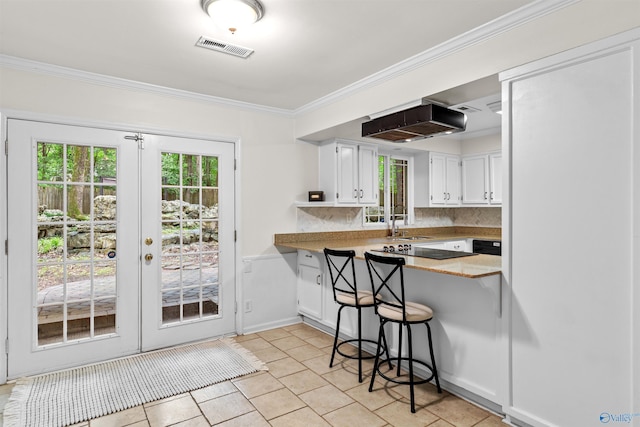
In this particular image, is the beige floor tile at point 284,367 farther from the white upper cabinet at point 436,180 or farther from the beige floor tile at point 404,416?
the white upper cabinet at point 436,180

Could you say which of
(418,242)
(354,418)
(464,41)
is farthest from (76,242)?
(418,242)

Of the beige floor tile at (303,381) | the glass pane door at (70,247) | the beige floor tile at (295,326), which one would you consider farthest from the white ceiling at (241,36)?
the beige floor tile at (295,326)

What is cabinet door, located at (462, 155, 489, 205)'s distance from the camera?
5309mm

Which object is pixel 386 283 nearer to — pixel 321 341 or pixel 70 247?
pixel 321 341

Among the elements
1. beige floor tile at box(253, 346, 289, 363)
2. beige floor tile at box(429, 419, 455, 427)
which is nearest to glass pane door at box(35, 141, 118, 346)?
beige floor tile at box(253, 346, 289, 363)

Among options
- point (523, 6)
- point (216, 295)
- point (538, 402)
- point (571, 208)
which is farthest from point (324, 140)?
point (538, 402)

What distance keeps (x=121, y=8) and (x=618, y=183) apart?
2.85m

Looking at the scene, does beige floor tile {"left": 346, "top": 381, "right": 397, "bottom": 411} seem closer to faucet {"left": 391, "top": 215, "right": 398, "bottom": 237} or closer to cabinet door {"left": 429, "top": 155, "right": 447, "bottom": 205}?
faucet {"left": 391, "top": 215, "right": 398, "bottom": 237}

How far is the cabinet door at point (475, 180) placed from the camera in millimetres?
5309

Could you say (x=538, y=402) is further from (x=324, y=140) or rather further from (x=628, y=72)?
(x=324, y=140)

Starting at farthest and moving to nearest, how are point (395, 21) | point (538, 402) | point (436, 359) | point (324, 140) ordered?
1. point (324, 140)
2. point (436, 359)
3. point (395, 21)
4. point (538, 402)

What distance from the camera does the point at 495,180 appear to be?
16.9ft

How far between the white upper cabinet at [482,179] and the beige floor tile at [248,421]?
4.27m

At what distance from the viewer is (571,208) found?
6.36 feet
